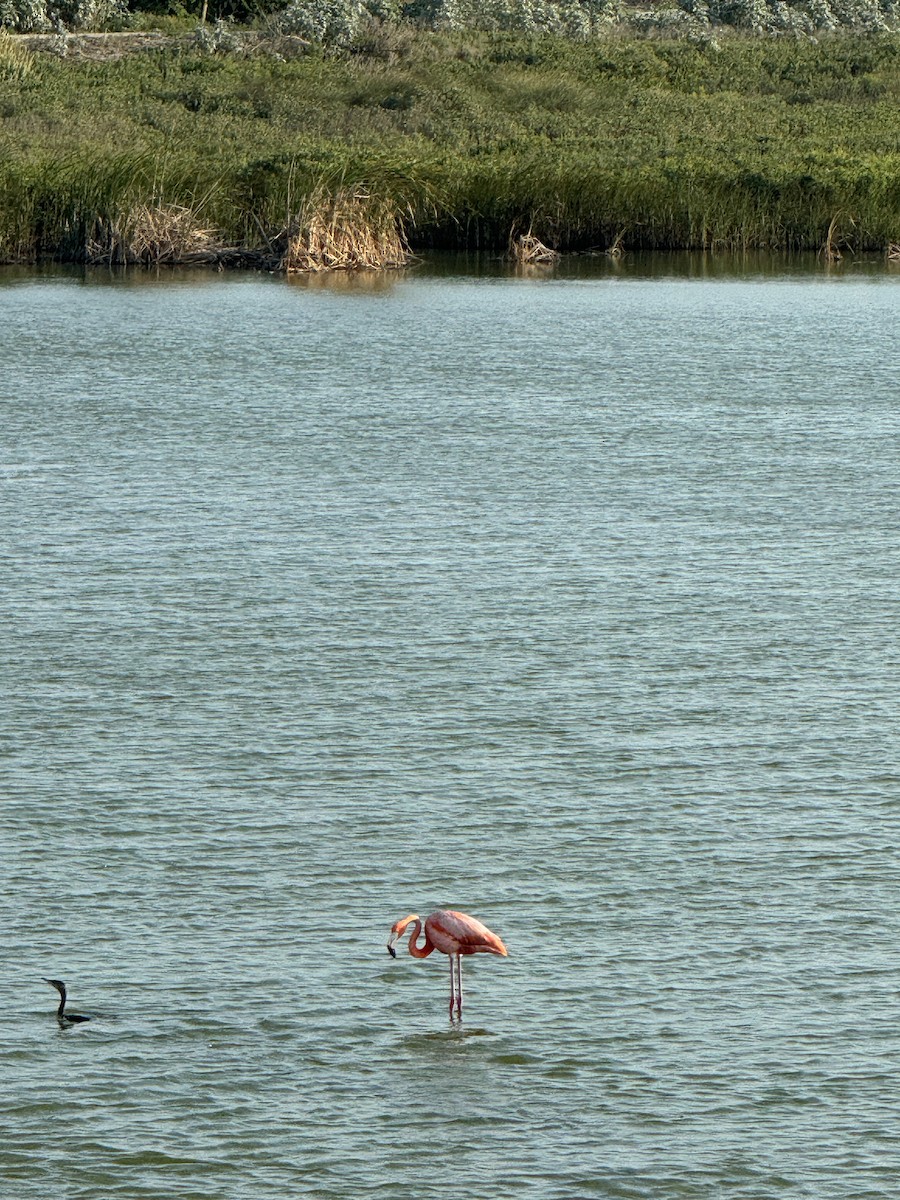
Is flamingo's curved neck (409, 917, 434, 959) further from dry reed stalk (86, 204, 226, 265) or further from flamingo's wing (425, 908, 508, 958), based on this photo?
dry reed stalk (86, 204, 226, 265)

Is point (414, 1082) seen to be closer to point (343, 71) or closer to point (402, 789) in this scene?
point (402, 789)

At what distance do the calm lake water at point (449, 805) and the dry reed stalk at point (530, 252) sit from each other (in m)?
15.4

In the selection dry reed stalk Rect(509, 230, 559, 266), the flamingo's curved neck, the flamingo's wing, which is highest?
dry reed stalk Rect(509, 230, 559, 266)

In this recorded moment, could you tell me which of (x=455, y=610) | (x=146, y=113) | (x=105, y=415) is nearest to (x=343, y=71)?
(x=146, y=113)

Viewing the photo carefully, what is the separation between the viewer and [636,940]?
660 cm

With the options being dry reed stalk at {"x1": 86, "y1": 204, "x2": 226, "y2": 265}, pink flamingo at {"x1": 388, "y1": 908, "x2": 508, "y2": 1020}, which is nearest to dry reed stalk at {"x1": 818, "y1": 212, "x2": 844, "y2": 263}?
dry reed stalk at {"x1": 86, "y1": 204, "x2": 226, "y2": 265}

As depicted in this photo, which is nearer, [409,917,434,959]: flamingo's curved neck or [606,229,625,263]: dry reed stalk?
[409,917,434,959]: flamingo's curved neck

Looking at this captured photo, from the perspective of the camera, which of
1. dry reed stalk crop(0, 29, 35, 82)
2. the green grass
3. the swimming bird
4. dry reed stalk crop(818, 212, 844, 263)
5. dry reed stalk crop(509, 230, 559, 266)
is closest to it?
the swimming bird

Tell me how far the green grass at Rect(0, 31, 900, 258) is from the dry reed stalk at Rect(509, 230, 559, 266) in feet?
2.36

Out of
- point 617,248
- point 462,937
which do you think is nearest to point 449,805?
point 462,937

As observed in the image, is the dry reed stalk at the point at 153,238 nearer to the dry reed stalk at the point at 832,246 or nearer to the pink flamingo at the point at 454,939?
the dry reed stalk at the point at 832,246

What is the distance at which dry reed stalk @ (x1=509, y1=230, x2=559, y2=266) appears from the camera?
31969 millimetres

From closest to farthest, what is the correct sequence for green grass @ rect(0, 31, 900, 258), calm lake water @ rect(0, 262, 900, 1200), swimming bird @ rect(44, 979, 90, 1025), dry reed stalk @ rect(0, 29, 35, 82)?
calm lake water @ rect(0, 262, 900, 1200)
swimming bird @ rect(44, 979, 90, 1025)
green grass @ rect(0, 31, 900, 258)
dry reed stalk @ rect(0, 29, 35, 82)

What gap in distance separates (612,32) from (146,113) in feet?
Answer: 56.3
